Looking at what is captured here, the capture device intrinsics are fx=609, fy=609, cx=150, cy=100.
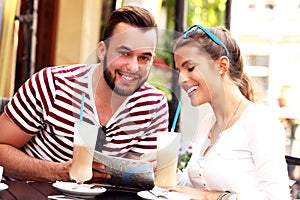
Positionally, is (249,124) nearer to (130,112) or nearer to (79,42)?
(130,112)

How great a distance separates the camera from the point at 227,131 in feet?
6.64

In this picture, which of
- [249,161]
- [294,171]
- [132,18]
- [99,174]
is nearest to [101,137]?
[99,174]

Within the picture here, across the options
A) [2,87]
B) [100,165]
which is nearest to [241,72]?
[100,165]

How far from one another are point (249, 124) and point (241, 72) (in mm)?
255

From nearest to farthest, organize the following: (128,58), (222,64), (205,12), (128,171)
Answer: (128,171), (222,64), (128,58), (205,12)

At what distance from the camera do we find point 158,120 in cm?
248

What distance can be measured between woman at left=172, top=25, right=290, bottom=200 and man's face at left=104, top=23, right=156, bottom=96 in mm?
162

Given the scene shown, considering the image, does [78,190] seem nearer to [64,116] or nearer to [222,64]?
[64,116]

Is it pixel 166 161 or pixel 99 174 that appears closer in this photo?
pixel 166 161

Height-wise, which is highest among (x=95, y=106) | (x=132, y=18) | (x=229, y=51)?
(x=132, y=18)

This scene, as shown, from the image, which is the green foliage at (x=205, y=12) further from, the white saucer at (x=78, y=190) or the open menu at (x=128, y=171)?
the white saucer at (x=78, y=190)

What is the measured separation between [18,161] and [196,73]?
756 millimetres

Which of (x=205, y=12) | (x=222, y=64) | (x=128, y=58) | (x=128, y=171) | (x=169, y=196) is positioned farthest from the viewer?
(x=205, y=12)

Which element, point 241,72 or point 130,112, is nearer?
point 241,72
